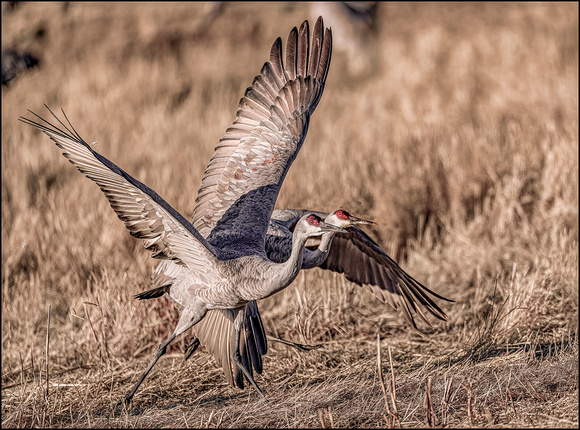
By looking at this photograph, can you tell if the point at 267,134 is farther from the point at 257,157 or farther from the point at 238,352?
the point at 238,352

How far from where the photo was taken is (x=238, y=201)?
5.12m

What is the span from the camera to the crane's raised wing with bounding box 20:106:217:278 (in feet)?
12.9

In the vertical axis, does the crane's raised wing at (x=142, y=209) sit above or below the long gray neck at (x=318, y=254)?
above

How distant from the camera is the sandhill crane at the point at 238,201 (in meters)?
4.18

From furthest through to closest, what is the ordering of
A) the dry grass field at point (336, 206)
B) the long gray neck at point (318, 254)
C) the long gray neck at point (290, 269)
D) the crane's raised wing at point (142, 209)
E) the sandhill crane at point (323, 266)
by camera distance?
the sandhill crane at point (323, 266), the long gray neck at point (318, 254), the dry grass field at point (336, 206), the long gray neck at point (290, 269), the crane's raised wing at point (142, 209)

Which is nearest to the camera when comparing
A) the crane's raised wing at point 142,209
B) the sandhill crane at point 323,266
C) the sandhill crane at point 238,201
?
the crane's raised wing at point 142,209

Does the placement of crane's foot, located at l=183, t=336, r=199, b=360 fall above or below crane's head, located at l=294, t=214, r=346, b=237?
below

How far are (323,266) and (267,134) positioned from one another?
1.08 meters

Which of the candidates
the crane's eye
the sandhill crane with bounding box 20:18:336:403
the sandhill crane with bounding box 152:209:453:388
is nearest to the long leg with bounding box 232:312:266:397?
the sandhill crane with bounding box 20:18:336:403

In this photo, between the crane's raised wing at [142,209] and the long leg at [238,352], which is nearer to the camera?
the crane's raised wing at [142,209]

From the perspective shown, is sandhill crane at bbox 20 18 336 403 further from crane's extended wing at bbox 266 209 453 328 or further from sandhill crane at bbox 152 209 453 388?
crane's extended wing at bbox 266 209 453 328

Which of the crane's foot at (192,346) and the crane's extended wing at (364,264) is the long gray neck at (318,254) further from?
the crane's foot at (192,346)

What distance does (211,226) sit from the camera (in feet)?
16.9

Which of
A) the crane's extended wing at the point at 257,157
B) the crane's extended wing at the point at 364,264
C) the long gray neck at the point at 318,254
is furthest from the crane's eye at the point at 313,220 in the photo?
the crane's extended wing at the point at 364,264
